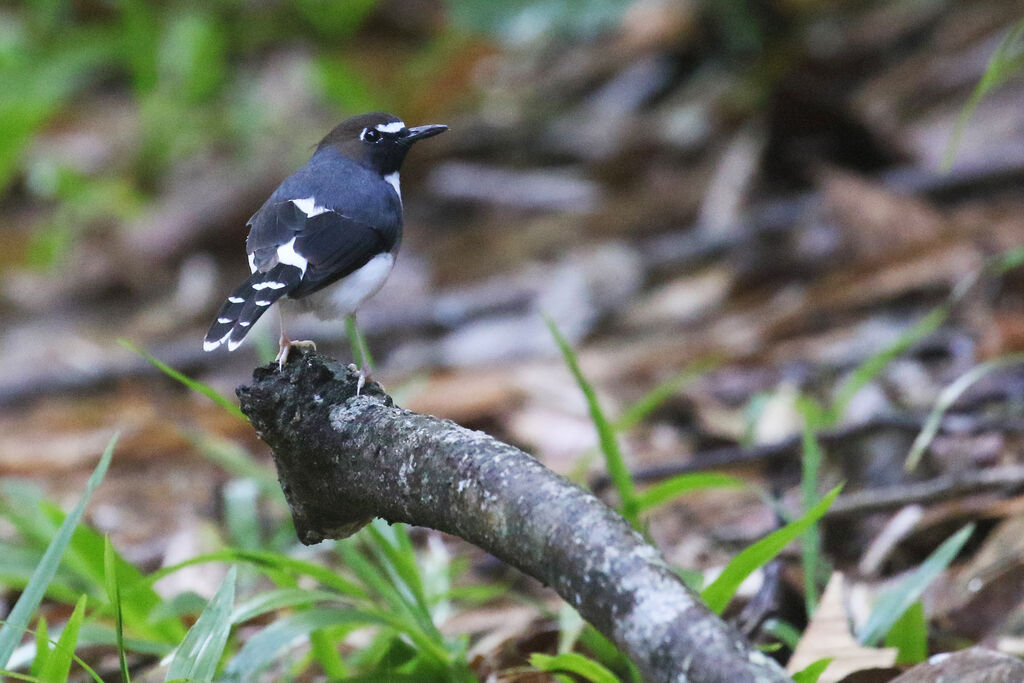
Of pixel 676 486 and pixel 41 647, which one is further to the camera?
pixel 676 486

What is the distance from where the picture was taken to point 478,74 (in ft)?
32.1

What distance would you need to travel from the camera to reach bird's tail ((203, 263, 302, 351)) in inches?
92.1

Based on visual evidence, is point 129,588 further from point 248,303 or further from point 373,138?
point 373,138

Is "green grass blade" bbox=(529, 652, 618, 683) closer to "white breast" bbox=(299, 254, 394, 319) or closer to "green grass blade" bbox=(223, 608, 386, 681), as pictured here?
"green grass blade" bbox=(223, 608, 386, 681)

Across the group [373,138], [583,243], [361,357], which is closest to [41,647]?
[361,357]

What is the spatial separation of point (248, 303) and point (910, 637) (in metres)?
1.60

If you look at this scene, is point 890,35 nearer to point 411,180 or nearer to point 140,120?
point 411,180

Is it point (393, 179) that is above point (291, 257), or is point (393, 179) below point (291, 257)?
above

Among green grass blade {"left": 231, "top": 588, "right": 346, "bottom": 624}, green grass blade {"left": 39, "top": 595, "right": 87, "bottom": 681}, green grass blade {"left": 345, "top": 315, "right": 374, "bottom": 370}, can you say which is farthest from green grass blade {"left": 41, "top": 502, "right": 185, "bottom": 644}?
green grass blade {"left": 345, "top": 315, "right": 374, "bottom": 370}

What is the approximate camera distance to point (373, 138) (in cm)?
320

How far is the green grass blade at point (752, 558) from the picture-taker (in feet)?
7.68

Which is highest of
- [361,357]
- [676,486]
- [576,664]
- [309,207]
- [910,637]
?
[309,207]

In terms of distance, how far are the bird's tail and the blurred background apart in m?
1.09

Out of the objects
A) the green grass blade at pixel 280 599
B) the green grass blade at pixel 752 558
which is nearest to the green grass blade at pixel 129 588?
the green grass blade at pixel 280 599
